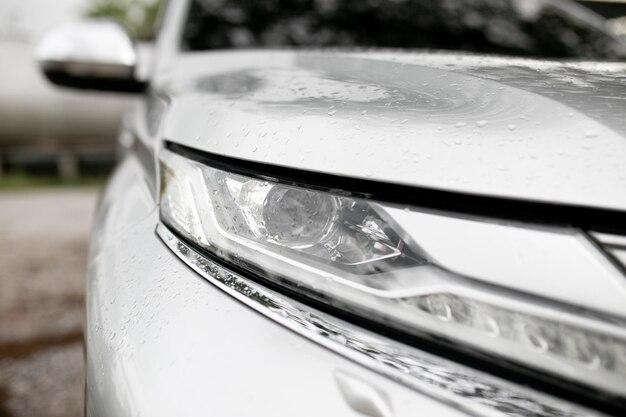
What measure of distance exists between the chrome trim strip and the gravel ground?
1517 millimetres

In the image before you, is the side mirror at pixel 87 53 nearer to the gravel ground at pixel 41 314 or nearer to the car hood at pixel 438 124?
the car hood at pixel 438 124

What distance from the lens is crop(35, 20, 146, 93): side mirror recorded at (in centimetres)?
194

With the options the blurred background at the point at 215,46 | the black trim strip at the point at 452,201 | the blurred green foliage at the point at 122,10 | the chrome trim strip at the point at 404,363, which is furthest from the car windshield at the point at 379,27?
the blurred green foliage at the point at 122,10

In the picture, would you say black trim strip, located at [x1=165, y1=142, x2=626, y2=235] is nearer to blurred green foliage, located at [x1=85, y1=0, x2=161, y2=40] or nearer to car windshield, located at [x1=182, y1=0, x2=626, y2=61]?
car windshield, located at [x1=182, y1=0, x2=626, y2=61]

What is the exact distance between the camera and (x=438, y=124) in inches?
30.0

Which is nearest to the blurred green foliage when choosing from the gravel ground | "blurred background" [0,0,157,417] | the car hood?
"blurred background" [0,0,157,417]

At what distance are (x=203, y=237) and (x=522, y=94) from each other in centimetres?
53

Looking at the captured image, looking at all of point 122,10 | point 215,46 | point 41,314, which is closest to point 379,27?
point 215,46

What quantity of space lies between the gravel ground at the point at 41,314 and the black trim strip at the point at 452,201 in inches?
62.2

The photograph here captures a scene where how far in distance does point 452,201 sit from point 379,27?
5.39 feet

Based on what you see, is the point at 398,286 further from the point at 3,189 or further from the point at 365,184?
the point at 3,189

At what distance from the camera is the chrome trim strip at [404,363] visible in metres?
0.61

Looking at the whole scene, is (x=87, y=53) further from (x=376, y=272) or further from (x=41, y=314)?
(x=376, y=272)

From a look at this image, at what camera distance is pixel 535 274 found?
0.64 m
